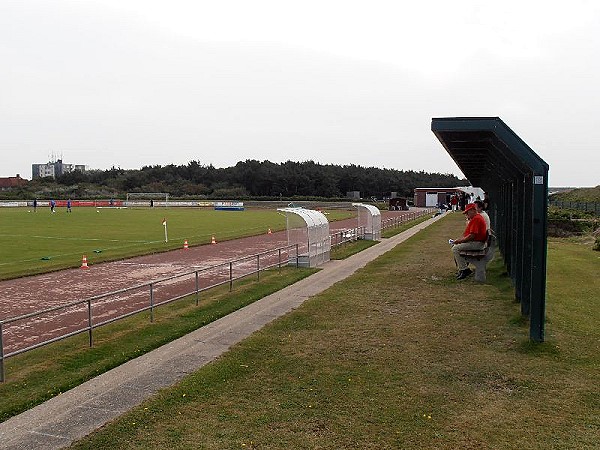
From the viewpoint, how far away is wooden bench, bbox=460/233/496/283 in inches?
577

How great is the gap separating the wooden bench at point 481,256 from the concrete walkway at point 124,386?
486cm

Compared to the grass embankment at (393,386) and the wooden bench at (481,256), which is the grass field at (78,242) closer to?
the grass embankment at (393,386)

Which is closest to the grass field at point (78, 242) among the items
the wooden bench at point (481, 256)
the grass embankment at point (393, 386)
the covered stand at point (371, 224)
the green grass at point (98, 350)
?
the covered stand at point (371, 224)

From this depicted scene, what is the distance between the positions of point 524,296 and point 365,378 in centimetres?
424

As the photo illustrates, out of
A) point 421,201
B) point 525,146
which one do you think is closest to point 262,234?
point 525,146

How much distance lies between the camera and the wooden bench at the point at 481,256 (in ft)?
48.1

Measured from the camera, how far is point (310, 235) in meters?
19.6

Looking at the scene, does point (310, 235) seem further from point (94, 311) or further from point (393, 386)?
point (393, 386)

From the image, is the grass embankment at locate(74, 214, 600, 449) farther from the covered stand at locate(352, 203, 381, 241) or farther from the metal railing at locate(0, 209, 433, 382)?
the covered stand at locate(352, 203, 381, 241)

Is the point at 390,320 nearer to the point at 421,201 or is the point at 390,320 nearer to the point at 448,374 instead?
the point at 448,374

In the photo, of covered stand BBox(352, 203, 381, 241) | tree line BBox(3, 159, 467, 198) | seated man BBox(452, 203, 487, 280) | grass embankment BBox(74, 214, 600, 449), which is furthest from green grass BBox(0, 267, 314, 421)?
tree line BBox(3, 159, 467, 198)

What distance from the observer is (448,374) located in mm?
7602

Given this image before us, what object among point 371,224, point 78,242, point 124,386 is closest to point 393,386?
point 124,386

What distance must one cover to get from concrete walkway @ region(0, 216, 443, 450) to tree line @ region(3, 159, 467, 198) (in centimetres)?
10259
